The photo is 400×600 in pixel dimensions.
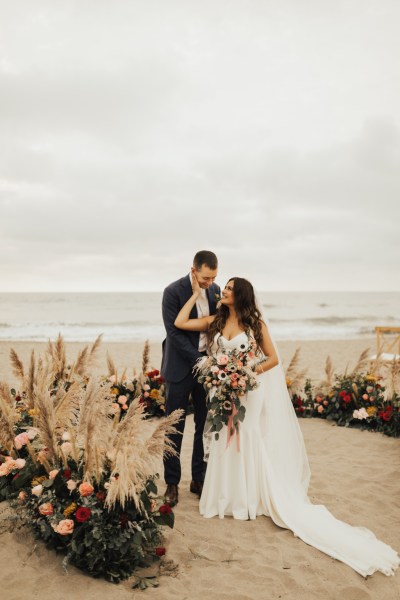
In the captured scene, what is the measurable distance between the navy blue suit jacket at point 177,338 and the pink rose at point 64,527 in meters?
1.88

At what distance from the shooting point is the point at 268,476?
418 centimetres

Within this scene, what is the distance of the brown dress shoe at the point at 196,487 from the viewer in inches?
187

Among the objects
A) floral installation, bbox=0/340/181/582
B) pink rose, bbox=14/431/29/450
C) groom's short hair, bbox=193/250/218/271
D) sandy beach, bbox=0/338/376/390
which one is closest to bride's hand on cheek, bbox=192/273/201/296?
groom's short hair, bbox=193/250/218/271

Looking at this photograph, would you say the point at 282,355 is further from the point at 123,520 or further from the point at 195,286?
the point at 123,520

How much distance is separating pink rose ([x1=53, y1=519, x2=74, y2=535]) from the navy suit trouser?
62.1 inches

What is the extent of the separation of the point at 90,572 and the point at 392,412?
215 inches

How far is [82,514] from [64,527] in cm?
16

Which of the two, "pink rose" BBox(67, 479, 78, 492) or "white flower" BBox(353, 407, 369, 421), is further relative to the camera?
"white flower" BBox(353, 407, 369, 421)

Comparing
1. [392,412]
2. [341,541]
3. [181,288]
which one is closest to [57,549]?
[341,541]

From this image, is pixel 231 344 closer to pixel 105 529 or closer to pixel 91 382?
pixel 91 382

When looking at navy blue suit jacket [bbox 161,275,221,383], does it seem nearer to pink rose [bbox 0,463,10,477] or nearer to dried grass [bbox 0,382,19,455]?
dried grass [bbox 0,382,19,455]

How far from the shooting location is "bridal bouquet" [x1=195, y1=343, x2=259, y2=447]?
159 inches

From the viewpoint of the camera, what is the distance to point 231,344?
14.3ft

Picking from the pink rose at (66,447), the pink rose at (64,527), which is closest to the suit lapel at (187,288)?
the pink rose at (66,447)
